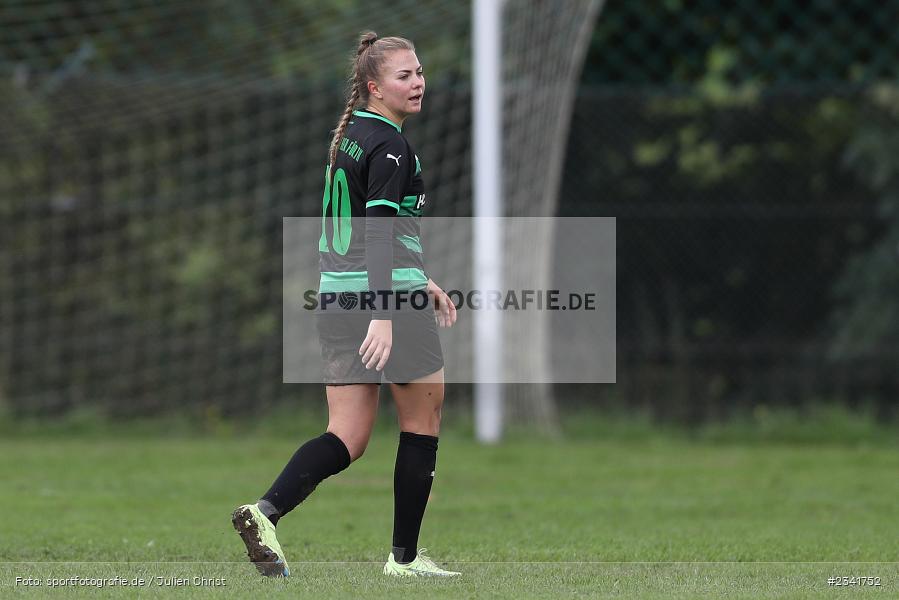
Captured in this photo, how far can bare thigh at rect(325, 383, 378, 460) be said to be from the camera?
15.3 ft

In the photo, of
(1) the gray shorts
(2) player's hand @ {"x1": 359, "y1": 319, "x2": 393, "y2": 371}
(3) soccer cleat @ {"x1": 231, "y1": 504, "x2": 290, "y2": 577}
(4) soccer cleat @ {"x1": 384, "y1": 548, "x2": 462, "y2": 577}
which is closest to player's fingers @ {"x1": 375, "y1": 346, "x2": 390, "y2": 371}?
(2) player's hand @ {"x1": 359, "y1": 319, "x2": 393, "y2": 371}

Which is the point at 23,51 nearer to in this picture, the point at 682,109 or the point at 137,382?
the point at 137,382

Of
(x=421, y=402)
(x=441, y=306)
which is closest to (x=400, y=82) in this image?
(x=441, y=306)

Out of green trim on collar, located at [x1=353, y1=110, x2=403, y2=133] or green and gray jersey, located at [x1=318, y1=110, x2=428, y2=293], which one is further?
green trim on collar, located at [x1=353, y1=110, x2=403, y2=133]

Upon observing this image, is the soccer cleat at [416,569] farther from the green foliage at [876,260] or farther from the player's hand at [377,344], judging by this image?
the green foliage at [876,260]

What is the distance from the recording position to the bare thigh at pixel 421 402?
4.66 m

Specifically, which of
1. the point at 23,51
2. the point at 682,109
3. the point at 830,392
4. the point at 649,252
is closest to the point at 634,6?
the point at 682,109

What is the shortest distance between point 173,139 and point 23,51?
1.45 m

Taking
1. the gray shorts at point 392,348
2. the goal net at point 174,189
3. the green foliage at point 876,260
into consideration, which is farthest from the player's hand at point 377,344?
the green foliage at point 876,260

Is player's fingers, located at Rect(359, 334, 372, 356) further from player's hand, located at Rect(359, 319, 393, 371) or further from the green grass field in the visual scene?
the green grass field

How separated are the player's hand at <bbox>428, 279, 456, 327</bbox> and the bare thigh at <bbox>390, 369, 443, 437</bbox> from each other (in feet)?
0.64

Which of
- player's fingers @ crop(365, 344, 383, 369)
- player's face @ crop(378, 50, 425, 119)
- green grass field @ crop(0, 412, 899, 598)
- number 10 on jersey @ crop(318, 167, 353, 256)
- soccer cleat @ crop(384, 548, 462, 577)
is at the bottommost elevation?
green grass field @ crop(0, 412, 899, 598)

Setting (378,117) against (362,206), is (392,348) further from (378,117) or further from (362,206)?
(378,117)

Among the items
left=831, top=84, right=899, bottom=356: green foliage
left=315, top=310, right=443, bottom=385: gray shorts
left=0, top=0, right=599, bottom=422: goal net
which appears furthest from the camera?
left=0, top=0, right=599, bottom=422: goal net
